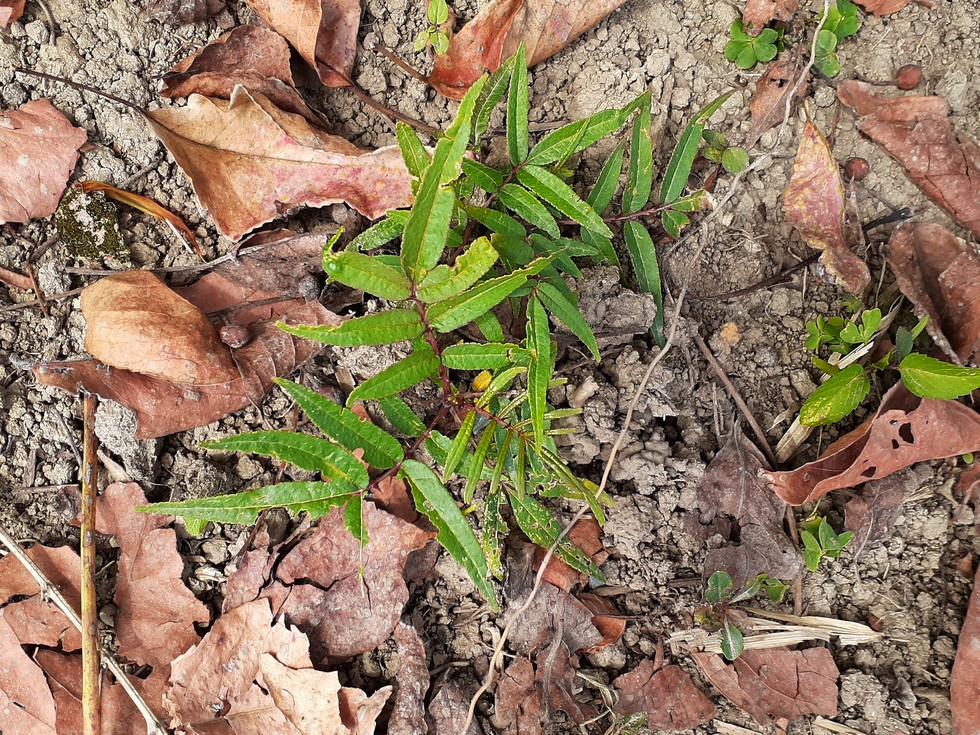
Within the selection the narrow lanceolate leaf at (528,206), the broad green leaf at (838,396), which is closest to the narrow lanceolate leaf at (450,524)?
the narrow lanceolate leaf at (528,206)

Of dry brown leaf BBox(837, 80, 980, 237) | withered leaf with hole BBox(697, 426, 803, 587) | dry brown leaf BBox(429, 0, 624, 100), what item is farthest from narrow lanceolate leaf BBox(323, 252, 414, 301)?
dry brown leaf BBox(837, 80, 980, 237)

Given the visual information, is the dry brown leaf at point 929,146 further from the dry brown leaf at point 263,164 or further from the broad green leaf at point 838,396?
the dry brown leaf at point 263,164

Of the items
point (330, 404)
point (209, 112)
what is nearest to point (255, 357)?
point (330, 404)

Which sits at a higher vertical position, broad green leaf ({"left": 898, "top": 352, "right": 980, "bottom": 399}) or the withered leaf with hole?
broad green leaf ({"left": 898, "top": 352, "right": 980, "bottom": 399})

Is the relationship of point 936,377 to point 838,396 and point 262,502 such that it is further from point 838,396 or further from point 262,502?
point 262,502

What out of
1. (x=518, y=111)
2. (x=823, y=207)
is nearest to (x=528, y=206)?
(x=518, y=111)

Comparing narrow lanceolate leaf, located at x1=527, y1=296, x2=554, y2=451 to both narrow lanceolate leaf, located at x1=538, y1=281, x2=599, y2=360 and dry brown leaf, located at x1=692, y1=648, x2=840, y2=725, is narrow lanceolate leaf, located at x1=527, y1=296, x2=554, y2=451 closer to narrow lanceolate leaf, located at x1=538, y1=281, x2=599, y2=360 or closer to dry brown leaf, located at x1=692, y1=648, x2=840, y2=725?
narrow lanceolate leaf, located at x1=538, y1=281, x2=599, y2=360
